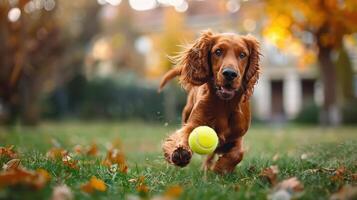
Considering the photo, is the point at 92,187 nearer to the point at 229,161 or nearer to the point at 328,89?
the point at 229,161

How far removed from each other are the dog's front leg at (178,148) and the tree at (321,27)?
34.8ft

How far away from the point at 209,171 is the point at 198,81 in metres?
0.81

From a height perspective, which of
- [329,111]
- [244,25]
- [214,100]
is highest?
[244,25]

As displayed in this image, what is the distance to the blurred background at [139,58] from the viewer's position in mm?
13781

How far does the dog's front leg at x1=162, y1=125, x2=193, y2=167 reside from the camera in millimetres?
3805

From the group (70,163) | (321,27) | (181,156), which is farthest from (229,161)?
(321,27)

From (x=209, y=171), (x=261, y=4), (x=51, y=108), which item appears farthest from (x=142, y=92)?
(x=209, y=171)

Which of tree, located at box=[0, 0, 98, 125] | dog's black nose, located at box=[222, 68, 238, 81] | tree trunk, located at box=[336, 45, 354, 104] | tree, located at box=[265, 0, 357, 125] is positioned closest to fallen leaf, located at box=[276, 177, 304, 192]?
dog's black nose, located at box=[222, 68, 238, 81]

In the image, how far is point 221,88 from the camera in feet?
13.5

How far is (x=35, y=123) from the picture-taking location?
15602 mm

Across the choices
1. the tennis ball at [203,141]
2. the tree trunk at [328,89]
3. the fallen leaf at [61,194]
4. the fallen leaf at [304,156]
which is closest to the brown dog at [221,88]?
the tennis ball at [203,141]

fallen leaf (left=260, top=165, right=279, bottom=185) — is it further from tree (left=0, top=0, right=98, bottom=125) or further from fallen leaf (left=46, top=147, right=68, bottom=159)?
tree (left=0, top=0, right=98, bottom=125)

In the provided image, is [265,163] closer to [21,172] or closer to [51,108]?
[21,172]

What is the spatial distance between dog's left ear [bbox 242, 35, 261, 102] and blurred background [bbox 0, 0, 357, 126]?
2.56 ft
